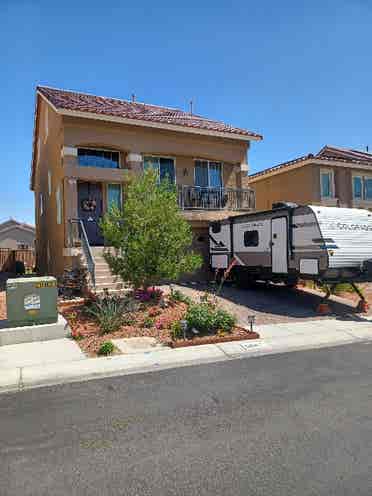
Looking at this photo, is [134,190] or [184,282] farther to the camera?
[184,282]

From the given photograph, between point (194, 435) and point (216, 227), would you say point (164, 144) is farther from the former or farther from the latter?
point (194, 435)

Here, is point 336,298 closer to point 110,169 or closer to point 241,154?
point 241,154

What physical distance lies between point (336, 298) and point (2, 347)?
33.7 feet

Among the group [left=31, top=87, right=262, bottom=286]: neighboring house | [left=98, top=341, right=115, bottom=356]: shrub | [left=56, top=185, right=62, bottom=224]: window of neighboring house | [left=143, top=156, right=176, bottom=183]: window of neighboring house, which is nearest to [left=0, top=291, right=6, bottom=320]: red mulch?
[left=31, top=87, right=262, bottom=286]: neighboring house

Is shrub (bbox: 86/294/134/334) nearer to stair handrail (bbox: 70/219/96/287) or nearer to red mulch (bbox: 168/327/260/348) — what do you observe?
red mulch (bbox: 168/327/260/348)

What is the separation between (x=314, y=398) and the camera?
5000 millimetres

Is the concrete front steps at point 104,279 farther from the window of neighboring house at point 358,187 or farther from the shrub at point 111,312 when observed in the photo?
the window of neighboring house at point 358,187

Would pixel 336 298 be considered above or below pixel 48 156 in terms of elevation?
below

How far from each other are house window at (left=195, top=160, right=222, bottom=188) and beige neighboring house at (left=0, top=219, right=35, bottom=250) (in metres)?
44.3

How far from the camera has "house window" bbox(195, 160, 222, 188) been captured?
57.4 feet

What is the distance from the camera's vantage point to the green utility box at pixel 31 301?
7910 millimetres

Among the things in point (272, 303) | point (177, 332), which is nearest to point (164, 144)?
point (272, 303)

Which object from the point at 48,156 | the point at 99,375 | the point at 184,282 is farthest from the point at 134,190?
the point at 48,156

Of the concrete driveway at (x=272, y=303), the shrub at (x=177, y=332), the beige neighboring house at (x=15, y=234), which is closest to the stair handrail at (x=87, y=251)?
the concrete driveway at (x=272, y=303)
